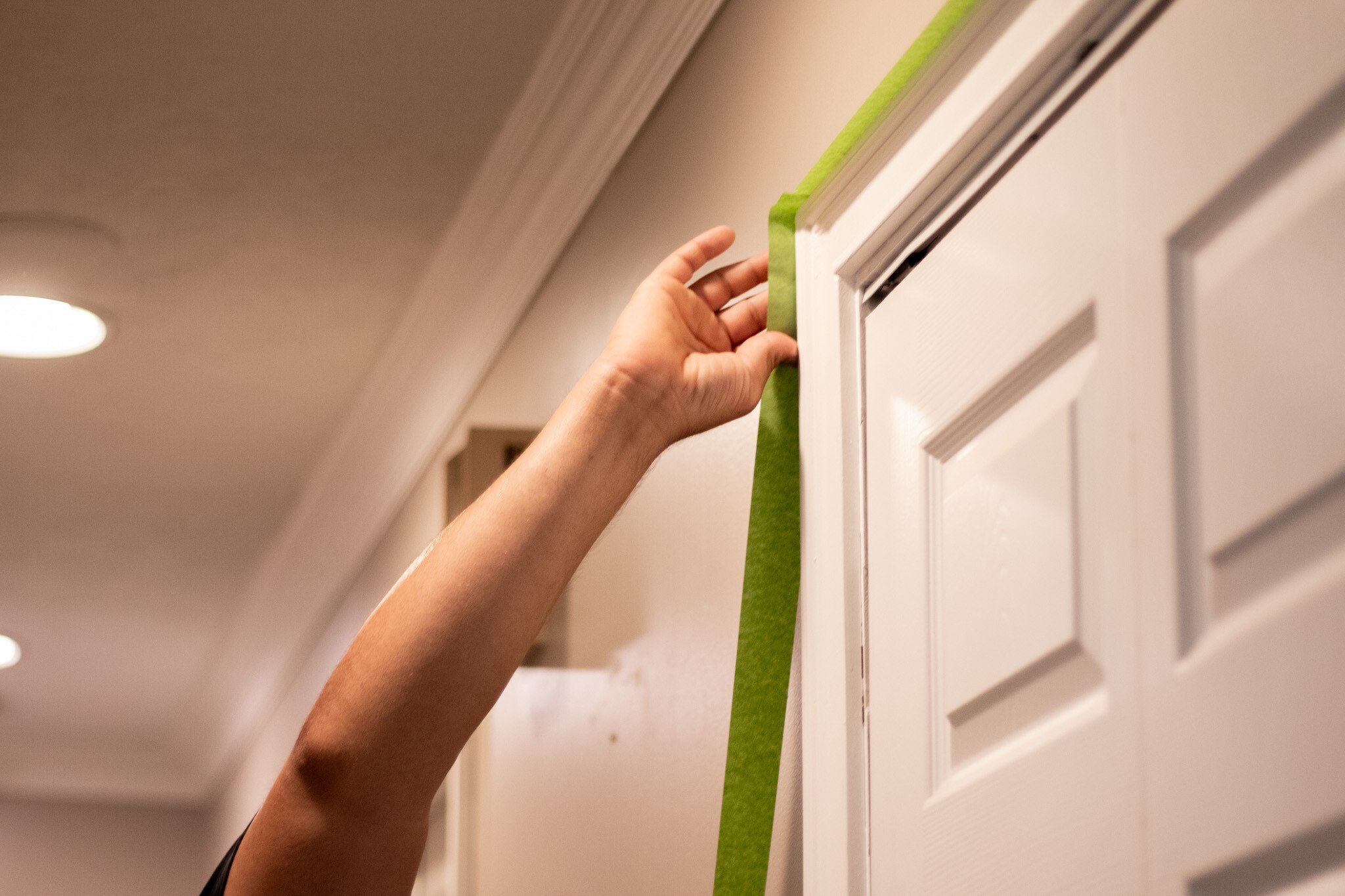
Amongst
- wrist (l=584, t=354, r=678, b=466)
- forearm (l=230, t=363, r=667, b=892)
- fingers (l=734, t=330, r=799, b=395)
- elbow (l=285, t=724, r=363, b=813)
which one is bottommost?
elbow (l=285, t=724, r=363, b=813)

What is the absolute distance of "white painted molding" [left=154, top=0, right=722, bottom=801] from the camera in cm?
173

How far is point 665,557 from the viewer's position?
1521 mm

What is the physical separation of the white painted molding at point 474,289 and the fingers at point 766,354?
2.00ft

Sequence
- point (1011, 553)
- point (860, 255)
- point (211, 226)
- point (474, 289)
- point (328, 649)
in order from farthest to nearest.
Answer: point (328, 649) < point (474, 289) < point (211, 226) < point (860, 255) < point (1011, 553)

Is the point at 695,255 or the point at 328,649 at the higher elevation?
the point at 328,649

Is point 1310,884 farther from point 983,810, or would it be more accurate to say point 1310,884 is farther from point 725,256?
point 725,256

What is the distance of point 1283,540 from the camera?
23.0 inches

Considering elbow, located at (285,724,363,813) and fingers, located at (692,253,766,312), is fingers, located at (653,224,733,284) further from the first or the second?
elbow, located at (285,724,363,813)

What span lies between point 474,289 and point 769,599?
1.48 metres

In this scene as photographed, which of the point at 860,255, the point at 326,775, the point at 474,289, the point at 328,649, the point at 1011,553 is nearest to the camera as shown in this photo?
the point at 1011,553

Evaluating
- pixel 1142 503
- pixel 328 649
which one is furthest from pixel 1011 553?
pixel 328 649

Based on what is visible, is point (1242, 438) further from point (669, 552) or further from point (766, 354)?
point (669, 552)

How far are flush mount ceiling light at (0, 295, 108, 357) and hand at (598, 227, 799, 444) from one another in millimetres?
1707

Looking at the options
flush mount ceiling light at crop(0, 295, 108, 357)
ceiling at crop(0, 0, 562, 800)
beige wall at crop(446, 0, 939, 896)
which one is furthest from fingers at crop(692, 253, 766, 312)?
flush mount ceiling light at crop(0, 295, 108, 357)
